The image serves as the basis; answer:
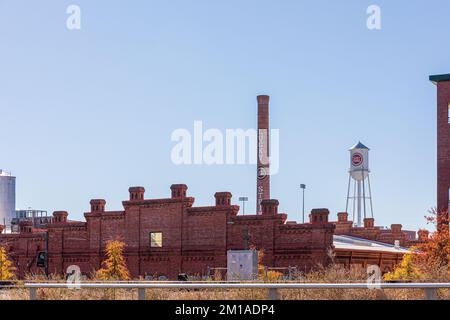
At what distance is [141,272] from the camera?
58344mm

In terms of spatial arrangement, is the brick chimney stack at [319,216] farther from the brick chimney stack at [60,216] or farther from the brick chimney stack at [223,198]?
the brick chimney stack at [60,216]

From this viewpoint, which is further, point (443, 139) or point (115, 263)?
point (115, 263)

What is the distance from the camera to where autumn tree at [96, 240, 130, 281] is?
54688 millimetres

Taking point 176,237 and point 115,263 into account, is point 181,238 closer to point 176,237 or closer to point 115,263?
point 176,237

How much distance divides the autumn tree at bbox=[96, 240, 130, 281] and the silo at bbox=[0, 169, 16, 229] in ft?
265

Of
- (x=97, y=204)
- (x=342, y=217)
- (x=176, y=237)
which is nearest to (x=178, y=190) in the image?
(x=176, y=237)

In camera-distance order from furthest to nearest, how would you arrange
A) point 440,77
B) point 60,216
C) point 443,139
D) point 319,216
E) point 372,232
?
point 372,232, point 60,216, point 443,139, point 440,77, point 319,216

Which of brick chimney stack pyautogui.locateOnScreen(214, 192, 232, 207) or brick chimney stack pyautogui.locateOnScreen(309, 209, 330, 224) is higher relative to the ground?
brick chimney stack pyautogui.locateOnScreen(214, 192, 232, 207)

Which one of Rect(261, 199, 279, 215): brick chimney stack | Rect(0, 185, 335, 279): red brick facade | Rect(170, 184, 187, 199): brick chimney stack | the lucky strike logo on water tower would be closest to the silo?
the lucky strike logo on water tower

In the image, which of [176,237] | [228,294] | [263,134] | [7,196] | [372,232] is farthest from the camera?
[7,196]

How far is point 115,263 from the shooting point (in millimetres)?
55688

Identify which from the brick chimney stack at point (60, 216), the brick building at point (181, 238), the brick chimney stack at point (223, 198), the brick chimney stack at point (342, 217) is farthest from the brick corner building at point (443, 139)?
the brick chimney stack at point (60, 216)

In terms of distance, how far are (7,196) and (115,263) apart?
85.1 meters

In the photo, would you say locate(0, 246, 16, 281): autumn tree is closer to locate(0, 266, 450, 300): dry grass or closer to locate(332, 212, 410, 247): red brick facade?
locate(332, 212, 410, 247): red brick facade
